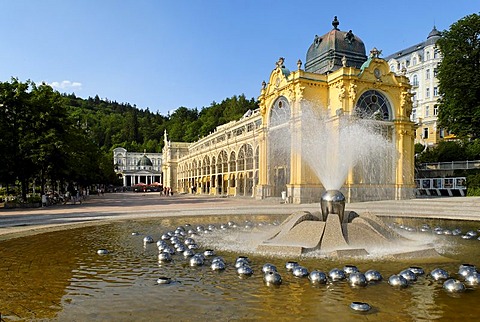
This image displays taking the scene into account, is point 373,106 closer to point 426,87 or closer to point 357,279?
point 357,279

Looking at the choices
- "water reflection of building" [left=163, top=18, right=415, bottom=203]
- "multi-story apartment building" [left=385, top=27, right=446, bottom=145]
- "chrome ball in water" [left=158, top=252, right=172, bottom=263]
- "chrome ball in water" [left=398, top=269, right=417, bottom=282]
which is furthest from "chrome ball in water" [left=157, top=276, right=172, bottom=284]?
"multi-story apartment building" [left=385, top=27, right=446, bottom=145]

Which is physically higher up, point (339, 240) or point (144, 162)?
point (144, 162)

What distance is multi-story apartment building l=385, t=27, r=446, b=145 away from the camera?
79375mm

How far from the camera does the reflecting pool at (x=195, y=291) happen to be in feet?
21.1

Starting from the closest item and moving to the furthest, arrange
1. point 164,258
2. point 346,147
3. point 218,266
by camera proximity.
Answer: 1. point 218,266
2. point 164,258
3. point 346,147

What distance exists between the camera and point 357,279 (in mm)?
8203

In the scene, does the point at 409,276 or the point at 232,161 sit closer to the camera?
the point at 409,276

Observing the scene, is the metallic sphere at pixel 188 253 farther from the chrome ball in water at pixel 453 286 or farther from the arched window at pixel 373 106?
the arched window at pixel 373 106

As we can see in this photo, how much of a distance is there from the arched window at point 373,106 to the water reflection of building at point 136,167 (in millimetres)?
128290

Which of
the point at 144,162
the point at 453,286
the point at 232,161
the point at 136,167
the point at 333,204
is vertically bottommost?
the point at 453,286

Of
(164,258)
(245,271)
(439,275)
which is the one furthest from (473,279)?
(164,258)

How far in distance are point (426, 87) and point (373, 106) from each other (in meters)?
Answer: 48.2

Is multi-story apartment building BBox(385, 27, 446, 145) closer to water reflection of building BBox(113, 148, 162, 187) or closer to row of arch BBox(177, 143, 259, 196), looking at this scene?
row of arch BBox(177, 143, 259, 196)

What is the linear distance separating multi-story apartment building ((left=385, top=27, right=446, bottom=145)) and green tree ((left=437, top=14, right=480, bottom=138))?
30.5 metres
